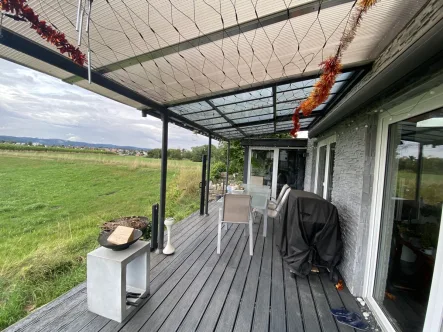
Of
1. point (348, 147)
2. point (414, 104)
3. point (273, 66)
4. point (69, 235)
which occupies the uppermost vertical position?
point (273, 66)

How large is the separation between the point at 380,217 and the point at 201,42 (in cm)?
218

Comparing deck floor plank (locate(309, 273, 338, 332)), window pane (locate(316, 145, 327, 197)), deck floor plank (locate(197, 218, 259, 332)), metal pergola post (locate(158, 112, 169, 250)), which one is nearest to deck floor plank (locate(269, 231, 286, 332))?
deck floor plank (locate(309, 273, 338, 332))

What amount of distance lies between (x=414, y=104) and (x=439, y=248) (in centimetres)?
98

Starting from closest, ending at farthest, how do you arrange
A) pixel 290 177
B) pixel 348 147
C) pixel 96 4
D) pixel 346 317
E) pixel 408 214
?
pixel 96 4 → pixel 408 214 → pixel 346 317 → pixel 348 147 → pixel 290 177

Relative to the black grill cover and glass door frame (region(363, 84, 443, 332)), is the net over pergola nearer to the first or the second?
glass door frame (region(363, 84, 443, 332))

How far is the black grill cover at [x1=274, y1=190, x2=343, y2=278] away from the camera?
7.48 ft

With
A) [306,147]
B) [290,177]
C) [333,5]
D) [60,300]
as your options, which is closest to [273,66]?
[333,5]

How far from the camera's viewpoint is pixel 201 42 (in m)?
1.43

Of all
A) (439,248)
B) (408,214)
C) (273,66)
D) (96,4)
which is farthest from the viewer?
(273,66)

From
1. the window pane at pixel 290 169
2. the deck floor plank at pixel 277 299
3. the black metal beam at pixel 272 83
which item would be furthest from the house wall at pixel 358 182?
the window pane at pixel 290 169

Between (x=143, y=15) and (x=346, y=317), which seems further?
(x=346, y=317)

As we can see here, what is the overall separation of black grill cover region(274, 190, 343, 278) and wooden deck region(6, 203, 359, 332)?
24 cm

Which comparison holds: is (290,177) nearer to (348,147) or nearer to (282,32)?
(348,147)

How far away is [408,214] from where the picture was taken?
1.55m
